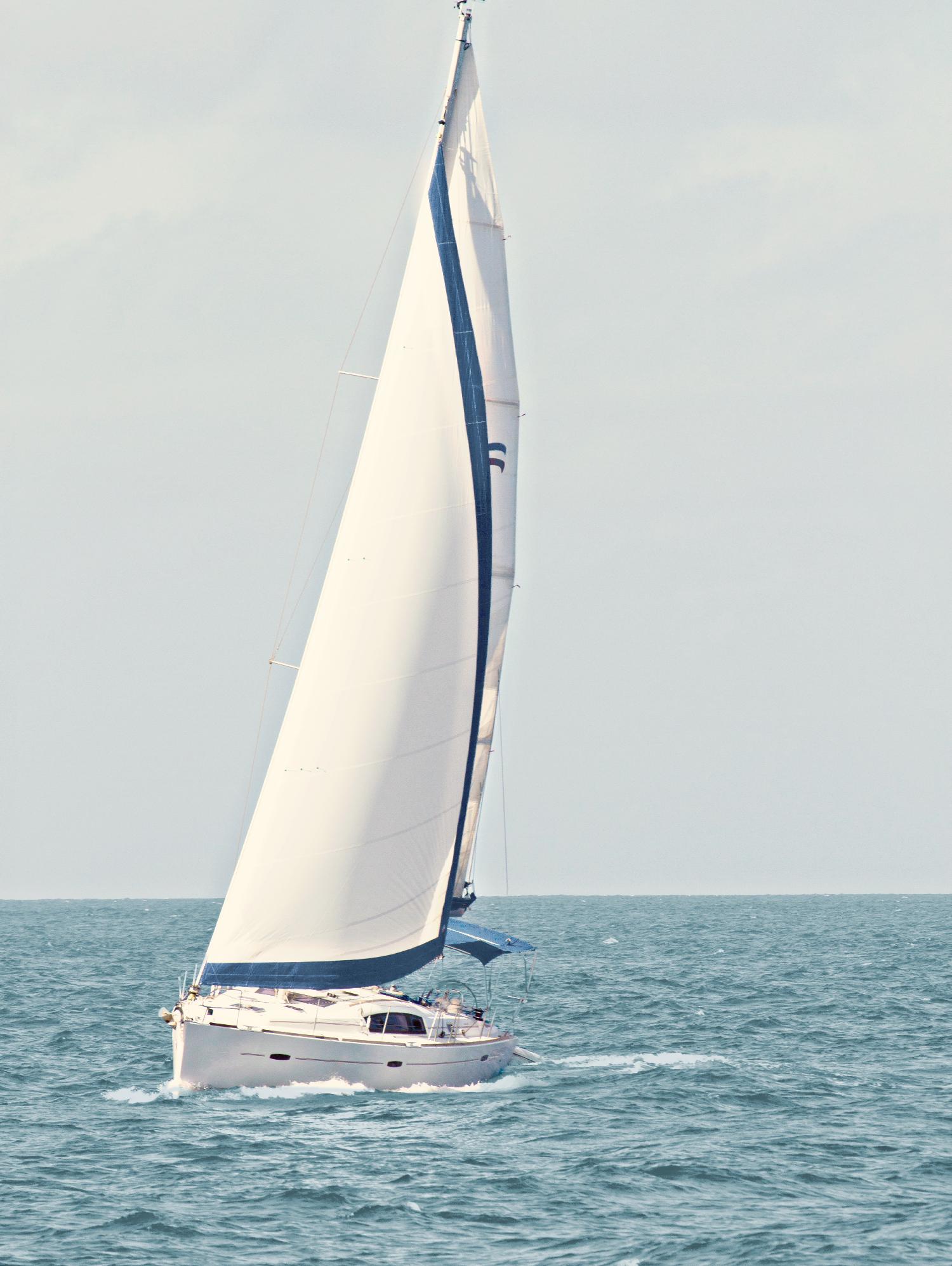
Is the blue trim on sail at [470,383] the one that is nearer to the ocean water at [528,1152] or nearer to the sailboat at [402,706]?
the sailboat at [402,706]

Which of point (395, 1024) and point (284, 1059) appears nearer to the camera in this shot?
point (284, 1059)

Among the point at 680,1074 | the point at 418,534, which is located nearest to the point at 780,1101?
the point at 680,1074

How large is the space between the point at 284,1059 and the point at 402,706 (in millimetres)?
7616

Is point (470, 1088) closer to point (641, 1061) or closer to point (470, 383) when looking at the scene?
point (641, 1061)

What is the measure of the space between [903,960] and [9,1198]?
6228 cm

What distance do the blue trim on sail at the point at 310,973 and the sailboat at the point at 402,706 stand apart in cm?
4

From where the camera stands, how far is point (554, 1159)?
29.0m

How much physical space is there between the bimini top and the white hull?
5.76 m

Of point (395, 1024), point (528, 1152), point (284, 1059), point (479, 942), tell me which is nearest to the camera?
point (528, 1152)

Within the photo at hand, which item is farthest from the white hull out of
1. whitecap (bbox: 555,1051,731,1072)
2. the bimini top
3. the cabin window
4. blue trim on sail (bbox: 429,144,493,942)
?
whitecap (bbox: 555,1051,731,1072)

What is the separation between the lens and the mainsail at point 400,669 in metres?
33.7

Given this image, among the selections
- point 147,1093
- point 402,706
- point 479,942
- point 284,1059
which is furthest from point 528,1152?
point 147,1093

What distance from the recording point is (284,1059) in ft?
103

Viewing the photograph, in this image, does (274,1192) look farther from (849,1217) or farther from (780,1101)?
(780,1101)
